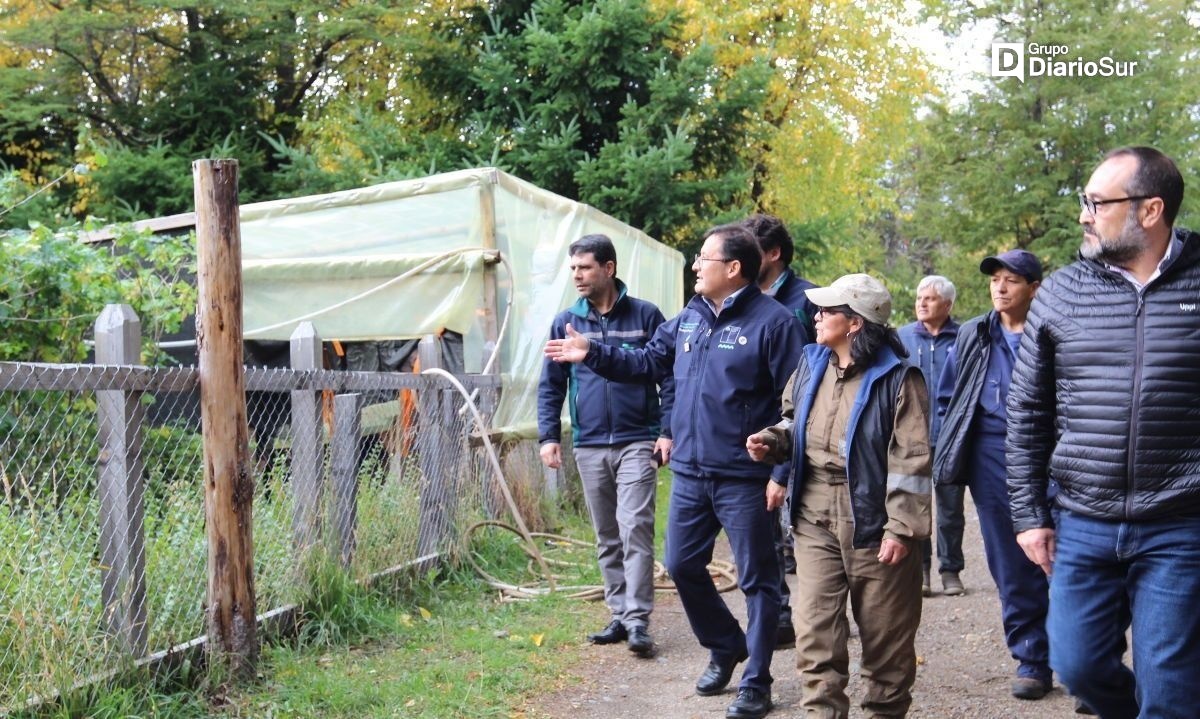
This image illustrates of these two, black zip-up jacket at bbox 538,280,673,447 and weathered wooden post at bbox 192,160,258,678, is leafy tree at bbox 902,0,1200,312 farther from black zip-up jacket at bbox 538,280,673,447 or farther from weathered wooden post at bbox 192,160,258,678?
weathered wooden post at bbox 192,160,258,678

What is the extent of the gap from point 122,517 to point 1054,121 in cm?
2288

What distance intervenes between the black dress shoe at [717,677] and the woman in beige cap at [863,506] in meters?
0.99

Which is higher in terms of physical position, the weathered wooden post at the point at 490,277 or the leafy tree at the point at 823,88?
the leafy tree at the point at 823,88

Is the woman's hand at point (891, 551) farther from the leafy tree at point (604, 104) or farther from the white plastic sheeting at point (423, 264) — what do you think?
the leafy tree at point (604, 104)

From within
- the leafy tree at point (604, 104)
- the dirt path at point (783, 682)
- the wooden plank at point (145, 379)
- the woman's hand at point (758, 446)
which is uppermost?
the leafy tree at point (604, 104)

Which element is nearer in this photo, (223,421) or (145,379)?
(145,379)

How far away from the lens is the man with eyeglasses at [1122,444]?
11.1 feet

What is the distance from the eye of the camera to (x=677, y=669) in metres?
6.06

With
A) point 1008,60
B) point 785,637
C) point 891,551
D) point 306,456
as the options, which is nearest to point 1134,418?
point 891,551

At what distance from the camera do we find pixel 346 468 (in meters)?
6.72

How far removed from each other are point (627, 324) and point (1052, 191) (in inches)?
815

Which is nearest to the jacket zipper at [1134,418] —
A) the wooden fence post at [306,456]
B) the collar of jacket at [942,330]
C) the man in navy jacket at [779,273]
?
the man in navy jacket at [779,273]

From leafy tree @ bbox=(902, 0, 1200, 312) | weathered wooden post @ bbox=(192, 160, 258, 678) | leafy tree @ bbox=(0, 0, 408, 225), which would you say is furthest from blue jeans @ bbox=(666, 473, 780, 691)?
leafy tree @ bbox=(902, 0, 1200, 312)

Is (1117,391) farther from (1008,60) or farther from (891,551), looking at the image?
(1008,60)
